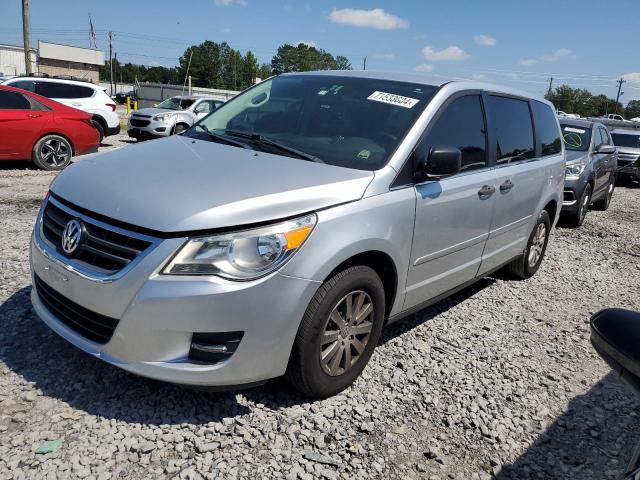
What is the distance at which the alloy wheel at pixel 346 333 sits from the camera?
2.82 metres

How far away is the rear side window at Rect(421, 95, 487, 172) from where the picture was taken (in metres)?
3.43

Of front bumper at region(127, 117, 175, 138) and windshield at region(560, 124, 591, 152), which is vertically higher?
windshield at region(560, 124, 591, 152)

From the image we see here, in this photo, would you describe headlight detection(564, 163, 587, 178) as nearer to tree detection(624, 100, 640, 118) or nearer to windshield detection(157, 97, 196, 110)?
windshield detection(157, 97, 196, 110)

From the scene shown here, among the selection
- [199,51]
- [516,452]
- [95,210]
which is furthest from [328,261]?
[199,51]

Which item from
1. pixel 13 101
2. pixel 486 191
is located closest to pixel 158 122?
pixel 13 101

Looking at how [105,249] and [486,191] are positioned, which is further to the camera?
[486,191]

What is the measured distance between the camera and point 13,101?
949 centimetres

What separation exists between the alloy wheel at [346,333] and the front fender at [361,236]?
28 cm

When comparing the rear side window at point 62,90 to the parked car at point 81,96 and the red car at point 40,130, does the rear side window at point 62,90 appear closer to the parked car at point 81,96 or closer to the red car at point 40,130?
the parked car at point 81,96

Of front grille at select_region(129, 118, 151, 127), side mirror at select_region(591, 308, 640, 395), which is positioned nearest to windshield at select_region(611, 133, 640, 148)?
front grille at select_region(129, 118, 151, 127)

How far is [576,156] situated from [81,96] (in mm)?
11678

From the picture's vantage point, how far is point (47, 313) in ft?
9.41

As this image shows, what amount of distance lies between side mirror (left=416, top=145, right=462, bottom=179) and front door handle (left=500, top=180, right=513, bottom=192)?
3.54 ft

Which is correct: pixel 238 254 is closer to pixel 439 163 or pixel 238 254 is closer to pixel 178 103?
pixel 439 163
